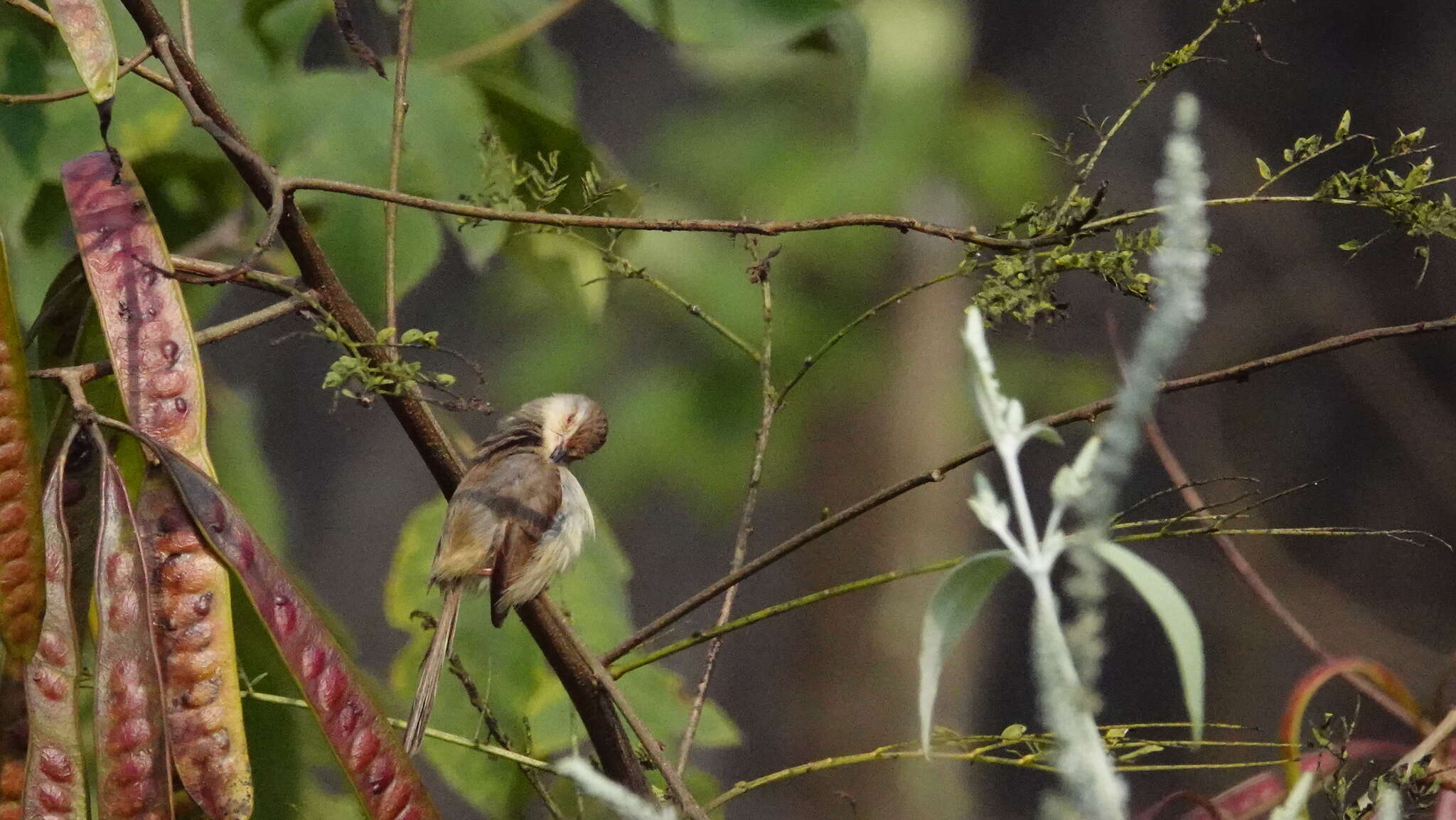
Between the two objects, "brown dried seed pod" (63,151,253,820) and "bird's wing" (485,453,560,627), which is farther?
"bird's wing" (485,453,560,627)

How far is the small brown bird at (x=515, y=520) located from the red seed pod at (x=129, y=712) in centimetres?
18

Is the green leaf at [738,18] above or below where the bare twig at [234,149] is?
above

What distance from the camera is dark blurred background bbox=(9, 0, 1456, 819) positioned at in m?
1.48

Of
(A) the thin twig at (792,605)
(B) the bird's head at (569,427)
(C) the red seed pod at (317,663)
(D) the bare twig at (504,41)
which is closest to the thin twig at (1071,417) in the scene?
(A) the thin twig at (792,605)

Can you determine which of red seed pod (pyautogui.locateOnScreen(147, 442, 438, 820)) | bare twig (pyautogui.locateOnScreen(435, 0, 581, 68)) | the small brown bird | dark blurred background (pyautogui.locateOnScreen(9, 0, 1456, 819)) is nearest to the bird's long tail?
the small brown bird

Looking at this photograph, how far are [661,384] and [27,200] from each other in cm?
83

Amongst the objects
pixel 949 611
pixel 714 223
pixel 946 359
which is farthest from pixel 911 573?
pixel 946 359

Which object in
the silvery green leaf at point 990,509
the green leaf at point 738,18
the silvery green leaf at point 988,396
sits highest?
the green leaf at point 738,18

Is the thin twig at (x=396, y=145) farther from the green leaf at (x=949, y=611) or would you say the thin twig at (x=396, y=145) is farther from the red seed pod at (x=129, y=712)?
the green leaf at (x=949, y=611)

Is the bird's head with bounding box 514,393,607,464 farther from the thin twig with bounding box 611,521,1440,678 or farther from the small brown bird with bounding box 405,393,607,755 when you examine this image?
the thin twig with bounding box 611,521,1440,678

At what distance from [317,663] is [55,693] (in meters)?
0.11

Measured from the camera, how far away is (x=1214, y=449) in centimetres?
173

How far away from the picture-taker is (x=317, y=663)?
51 cm

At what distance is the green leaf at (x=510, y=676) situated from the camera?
33.8 inches
